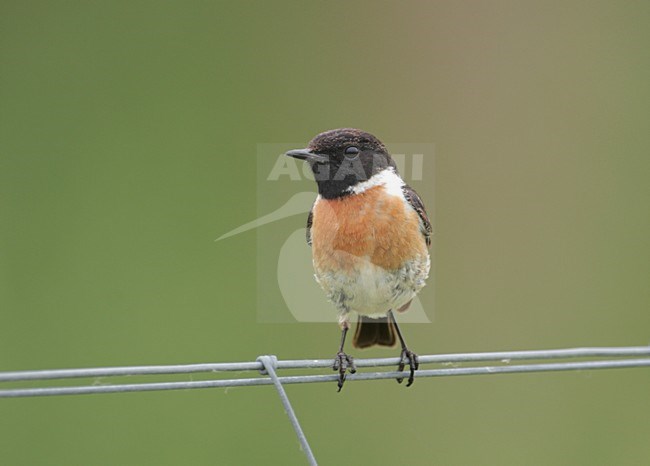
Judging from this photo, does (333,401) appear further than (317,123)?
No

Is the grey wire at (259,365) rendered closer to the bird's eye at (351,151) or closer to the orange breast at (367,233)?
the orange breast at (367,233)

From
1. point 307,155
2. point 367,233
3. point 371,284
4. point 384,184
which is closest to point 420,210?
point 384,184

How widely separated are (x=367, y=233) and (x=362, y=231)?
22 millimetres

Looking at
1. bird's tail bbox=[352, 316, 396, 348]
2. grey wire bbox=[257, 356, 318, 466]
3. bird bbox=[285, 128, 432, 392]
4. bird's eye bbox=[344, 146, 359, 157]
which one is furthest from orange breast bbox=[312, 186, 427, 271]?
grey wire bbox=[257, 356, 318, 466]

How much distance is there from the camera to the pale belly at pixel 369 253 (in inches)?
138

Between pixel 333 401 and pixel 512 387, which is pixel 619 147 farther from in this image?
pixel 333 401

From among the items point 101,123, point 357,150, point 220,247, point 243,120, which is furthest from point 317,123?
point 357,150

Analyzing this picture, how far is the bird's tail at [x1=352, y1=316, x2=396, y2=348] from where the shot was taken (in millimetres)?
4062

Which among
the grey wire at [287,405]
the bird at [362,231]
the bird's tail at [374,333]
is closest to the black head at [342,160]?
the bird at [362,231]

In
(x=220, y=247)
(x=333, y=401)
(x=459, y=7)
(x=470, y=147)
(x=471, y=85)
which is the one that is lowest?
(x=333, y=401)

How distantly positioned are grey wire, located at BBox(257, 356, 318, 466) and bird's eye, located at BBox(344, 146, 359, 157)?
130 centimetres

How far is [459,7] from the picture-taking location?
595cm

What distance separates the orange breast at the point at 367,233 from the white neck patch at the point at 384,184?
0.03m

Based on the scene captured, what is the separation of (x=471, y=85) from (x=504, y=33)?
0.46 meters
